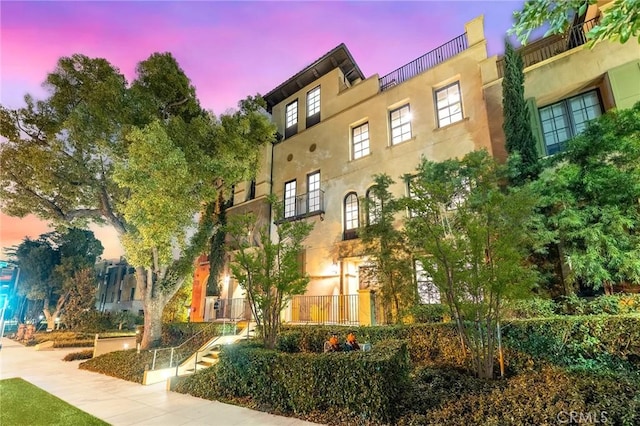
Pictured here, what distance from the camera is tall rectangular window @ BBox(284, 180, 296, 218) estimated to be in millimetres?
16266

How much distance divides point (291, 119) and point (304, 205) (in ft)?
20.0

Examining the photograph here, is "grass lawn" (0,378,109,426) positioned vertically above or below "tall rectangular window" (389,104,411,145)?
below

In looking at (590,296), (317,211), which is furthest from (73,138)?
(590,296)

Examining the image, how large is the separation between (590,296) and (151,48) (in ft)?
55.2

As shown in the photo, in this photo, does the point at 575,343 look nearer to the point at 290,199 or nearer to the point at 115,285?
the point at 290,199

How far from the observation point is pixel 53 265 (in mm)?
24484

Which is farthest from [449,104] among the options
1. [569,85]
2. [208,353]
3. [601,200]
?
[208,353]

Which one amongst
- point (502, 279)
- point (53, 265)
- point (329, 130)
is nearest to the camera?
point (502, 279)

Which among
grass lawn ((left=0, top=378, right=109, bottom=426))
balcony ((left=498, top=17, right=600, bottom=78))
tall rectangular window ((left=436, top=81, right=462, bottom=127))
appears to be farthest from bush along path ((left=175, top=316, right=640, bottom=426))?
balcony ((left=498, top=17, right=600, bottom=78))

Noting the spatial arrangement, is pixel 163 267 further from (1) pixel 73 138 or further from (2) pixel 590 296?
(2) pixel 590 296

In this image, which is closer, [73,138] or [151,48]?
[73,138]

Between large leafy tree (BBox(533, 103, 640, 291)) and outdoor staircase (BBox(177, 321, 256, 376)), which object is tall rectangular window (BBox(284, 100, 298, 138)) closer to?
outdoor staircase (BBox(177, 321, 256, 376))

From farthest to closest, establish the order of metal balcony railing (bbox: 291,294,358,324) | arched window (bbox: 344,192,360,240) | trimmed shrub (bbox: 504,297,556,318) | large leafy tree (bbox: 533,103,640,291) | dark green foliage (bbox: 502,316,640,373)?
arched window (bbox: 344,192,360,240), metal balcony railing (bbox: 291,294,358,324), trimmed shrub (bbox: 504,297,556,318), large leafy tree (bbox: 533,103,640,291), dark green foliage (bbox: 502,316,640,373)

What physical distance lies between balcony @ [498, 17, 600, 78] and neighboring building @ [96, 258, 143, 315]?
148 feet
